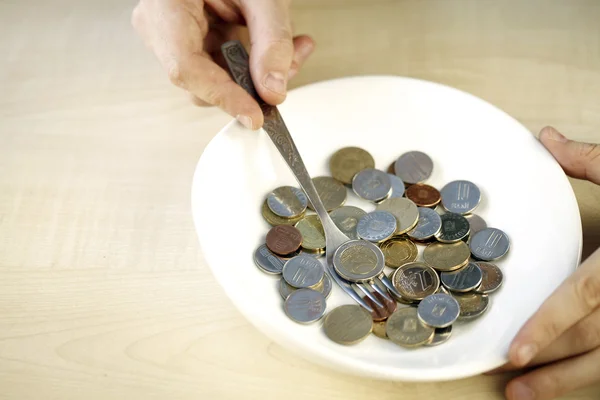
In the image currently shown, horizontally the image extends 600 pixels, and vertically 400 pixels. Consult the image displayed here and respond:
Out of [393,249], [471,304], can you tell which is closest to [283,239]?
[393,249]

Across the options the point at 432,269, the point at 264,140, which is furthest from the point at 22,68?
the point at 432,269

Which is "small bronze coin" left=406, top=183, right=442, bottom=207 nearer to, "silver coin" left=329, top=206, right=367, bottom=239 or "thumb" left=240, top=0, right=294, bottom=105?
"silver coin" left=329, top=206, right=367, bottom=239

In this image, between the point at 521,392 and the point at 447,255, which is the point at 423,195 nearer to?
the point at 447,255

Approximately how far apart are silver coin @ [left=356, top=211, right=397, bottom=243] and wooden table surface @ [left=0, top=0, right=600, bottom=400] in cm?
18

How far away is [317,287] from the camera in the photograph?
32.9 inches

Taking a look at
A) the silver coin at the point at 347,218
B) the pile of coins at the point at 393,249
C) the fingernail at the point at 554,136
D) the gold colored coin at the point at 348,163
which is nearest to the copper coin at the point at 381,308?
the pile of coins at the point at 393,249

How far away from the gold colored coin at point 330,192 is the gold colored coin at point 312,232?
0.03 m

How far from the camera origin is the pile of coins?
0.79 metres

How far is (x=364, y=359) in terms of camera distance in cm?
74

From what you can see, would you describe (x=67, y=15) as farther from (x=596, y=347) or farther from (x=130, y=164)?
(x=596, y=347)

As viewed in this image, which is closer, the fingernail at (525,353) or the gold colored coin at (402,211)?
the fingernail at (525,353)

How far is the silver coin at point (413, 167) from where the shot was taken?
3.22ft

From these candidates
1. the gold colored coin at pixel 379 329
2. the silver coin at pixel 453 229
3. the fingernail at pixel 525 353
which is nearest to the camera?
the fingernail at pixel 525 353

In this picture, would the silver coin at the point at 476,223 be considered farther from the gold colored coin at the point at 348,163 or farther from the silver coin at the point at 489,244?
the gold colored coin at the point at 348,163
